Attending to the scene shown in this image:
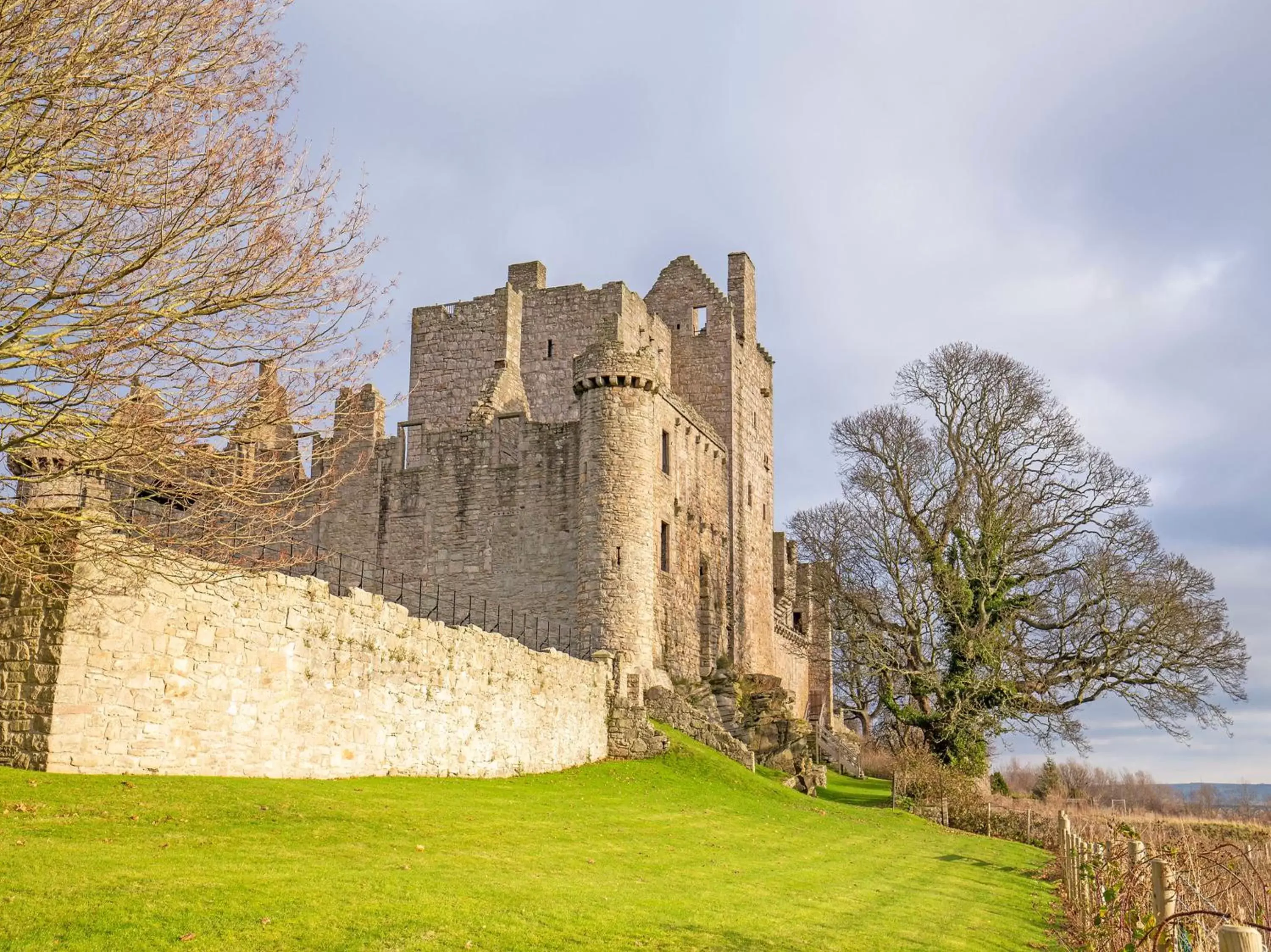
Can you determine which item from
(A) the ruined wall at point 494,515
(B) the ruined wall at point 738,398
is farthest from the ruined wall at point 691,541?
(A) the ruined wall at point 494,515

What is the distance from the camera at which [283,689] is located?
17.7 m

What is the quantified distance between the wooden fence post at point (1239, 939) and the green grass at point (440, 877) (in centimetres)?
566

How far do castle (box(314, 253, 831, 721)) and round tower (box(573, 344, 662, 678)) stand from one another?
0.05 metres

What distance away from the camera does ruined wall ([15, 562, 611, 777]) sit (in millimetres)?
14844

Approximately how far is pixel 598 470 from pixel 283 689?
51.1 feet

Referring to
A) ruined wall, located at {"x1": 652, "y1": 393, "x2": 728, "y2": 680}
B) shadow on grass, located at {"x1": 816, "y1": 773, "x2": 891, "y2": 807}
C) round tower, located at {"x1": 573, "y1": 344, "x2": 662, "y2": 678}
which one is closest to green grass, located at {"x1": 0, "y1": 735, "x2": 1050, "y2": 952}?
round tower, located at {"x1": 573, "y1": 344, "x2": 662, "y2": 678}

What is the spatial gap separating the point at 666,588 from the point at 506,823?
1886 cm

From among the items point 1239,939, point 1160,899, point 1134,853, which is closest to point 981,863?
point 1134,853

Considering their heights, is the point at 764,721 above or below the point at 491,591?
below

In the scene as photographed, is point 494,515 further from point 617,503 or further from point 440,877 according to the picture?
point 440,877

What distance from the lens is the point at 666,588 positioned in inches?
1382

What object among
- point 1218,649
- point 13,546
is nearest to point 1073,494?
point 1218,649

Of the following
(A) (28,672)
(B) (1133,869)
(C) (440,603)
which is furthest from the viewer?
(C) (440,603)

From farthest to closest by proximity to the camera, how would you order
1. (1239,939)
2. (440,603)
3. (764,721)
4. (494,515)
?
(494,515) → (440,603) → (764,721) → (1239,939)
